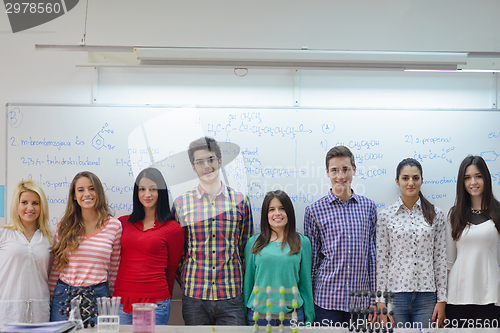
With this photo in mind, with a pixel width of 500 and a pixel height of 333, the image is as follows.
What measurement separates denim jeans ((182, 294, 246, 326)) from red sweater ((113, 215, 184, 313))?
19 centimetres

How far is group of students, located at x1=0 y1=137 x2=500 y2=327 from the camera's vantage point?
8.40 ft

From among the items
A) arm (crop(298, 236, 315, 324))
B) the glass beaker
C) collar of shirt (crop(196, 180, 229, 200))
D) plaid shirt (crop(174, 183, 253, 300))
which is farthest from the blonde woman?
arm (crop(298, 236, 315, 324))

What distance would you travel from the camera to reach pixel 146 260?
259 cm

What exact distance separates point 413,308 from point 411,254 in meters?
0.36

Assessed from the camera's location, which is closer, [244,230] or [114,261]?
[114,261]

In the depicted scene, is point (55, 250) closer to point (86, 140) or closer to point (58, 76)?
point (86, 140)

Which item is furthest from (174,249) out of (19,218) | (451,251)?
(451,251)

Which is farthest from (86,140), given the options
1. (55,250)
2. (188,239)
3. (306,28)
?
(306,28)

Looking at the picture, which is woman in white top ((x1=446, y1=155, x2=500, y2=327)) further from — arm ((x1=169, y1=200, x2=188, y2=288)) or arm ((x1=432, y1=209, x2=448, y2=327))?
arm ((x1=169, y1=200, x2=188, y2=288))

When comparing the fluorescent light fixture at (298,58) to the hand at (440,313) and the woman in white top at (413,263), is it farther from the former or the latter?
the hand at (440,313)

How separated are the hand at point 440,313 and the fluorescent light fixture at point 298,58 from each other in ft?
5.07

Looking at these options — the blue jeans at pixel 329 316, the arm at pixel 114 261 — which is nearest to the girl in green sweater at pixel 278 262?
the blue jeans at pixel 329 316

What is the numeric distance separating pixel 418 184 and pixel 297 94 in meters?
1.10

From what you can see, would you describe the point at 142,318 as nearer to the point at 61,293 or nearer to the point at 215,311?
the point at 215,311
